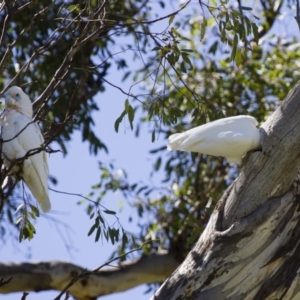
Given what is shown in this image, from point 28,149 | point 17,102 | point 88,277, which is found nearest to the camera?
point 28,149

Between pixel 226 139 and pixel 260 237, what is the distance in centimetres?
36

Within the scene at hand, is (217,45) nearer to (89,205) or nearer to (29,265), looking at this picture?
(89,205)

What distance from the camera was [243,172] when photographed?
10.2 feet

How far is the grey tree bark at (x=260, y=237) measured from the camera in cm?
305

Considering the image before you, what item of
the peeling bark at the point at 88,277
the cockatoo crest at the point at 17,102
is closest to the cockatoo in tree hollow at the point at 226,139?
the cockatoo crest at the point at 17,102

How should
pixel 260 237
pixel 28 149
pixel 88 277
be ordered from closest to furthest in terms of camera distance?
pixel 260 237, pixel 28 149, pixel 88 277

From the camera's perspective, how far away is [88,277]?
4.96 metres

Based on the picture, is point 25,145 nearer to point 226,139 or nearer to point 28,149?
point 28,149

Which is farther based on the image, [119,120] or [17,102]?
[17,102]

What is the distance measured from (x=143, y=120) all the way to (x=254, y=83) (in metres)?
0.79

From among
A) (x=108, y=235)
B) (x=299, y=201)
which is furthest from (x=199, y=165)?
(x=299, y=201)

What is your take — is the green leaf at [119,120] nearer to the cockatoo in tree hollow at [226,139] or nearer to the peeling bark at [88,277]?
the cockatoo in tree hollow at [226,139]

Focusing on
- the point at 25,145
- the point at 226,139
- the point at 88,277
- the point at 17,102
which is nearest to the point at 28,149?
the point at 25,145

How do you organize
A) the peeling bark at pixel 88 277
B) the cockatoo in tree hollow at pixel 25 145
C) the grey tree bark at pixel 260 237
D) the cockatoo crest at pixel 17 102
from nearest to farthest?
the grey tree bark at pixel 260 237 → the cockatoo in tree hollow at pixel 25 145 → the cockatoo crest at pixel 17 102 → the peeling bark at pixel 88 277
